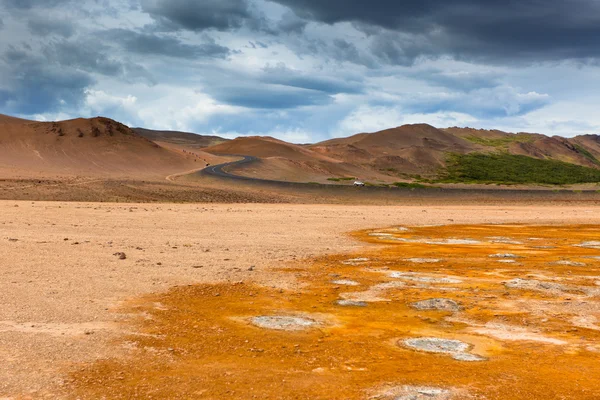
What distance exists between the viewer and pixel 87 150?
93688 mm

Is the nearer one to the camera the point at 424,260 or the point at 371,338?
the point at 371,338

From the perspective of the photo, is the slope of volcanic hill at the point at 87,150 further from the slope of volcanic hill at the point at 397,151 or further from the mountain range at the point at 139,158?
the slope of volcanic hill at the point at 397,151

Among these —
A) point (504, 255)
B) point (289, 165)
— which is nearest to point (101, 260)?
point (504, 255)

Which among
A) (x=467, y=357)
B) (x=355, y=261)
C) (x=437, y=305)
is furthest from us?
(x=355, y=261)

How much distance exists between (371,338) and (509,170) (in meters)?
144

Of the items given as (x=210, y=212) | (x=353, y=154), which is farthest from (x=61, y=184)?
(x=353, y=154)

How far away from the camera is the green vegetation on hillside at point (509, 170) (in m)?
128

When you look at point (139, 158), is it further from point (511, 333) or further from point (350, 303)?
point (511, 333)

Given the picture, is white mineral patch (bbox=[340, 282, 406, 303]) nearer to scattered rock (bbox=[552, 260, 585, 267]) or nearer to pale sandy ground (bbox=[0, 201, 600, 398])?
pale sandy ground (bbox=[0, 201, 600, 398])

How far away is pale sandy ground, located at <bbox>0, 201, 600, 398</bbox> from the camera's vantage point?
9.62 metres

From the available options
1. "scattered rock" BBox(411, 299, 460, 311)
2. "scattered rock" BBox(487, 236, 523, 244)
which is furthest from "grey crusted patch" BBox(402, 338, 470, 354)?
"scattered rock" BBox(487, 236, 523, 244)

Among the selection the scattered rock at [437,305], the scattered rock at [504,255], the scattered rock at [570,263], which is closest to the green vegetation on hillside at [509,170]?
the scattered rock at [504,255]

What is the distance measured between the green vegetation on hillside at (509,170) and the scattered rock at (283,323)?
4434 inches

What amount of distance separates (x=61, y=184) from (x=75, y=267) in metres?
37.4
